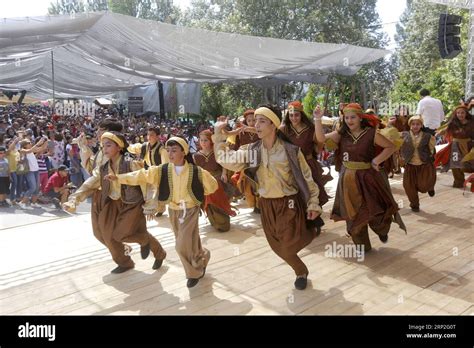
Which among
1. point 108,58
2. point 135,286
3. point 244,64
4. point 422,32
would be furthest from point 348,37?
point 135,286

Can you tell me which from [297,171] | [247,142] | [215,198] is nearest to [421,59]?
[247,142]

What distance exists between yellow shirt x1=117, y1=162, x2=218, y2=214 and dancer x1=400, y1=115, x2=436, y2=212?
3.92 metres

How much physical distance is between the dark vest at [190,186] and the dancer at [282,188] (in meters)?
0.38

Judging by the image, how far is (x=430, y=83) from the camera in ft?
66.4

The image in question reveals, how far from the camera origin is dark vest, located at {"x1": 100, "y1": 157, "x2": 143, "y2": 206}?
4.51 meters

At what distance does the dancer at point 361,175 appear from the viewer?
15.7 ft

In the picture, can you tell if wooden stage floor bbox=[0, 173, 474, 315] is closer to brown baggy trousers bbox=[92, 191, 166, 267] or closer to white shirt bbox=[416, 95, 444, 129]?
brown baggy trousers bbox=[92, 191, 166, 267]

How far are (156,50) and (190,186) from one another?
566 centimetres

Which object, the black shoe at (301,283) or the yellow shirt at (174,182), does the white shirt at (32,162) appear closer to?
the yellow shirt at (174,182)

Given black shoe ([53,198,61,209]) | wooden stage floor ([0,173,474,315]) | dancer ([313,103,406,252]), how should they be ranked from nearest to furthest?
wooden stage floor ([0,173,474,315])
dancer ([313,103,406,252])
black shoe ([53,198,61,209])

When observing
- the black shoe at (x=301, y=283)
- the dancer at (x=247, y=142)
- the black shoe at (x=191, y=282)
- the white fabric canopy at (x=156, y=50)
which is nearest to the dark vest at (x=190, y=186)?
the black shoe at (x=191, y=282)

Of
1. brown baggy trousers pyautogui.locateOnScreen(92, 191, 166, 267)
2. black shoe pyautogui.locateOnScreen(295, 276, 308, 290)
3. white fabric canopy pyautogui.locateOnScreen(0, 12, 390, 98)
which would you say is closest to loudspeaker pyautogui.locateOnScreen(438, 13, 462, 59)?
white fabric canopy pyautogui.locateOnScreen(0, 12, 390, 98)

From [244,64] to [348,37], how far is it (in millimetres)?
13093
